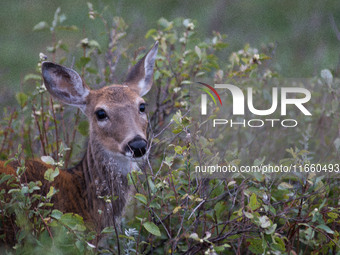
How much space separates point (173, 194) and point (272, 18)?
24.2 ft

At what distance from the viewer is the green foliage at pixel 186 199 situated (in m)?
3.20

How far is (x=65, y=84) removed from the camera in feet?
15.8

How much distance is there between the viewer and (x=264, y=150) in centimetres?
462

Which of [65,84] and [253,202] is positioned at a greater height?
[65,84]

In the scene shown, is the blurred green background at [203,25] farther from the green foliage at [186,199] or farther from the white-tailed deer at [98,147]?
the white-tailed deer at [98,147]

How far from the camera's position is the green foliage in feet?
10.5

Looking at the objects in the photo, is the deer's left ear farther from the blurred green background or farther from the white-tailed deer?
the blurred green background

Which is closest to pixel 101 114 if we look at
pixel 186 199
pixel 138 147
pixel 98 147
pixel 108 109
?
pixel 108 109

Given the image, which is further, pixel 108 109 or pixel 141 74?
pixel 141 74

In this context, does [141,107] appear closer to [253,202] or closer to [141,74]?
[141,74]

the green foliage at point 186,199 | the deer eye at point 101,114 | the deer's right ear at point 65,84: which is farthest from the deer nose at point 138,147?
the deer's right ear at point 65,84

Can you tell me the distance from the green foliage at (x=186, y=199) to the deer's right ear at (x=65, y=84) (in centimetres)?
13

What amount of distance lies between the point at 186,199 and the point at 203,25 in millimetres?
6538

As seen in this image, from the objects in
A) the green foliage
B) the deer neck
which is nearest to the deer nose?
the green foliage
